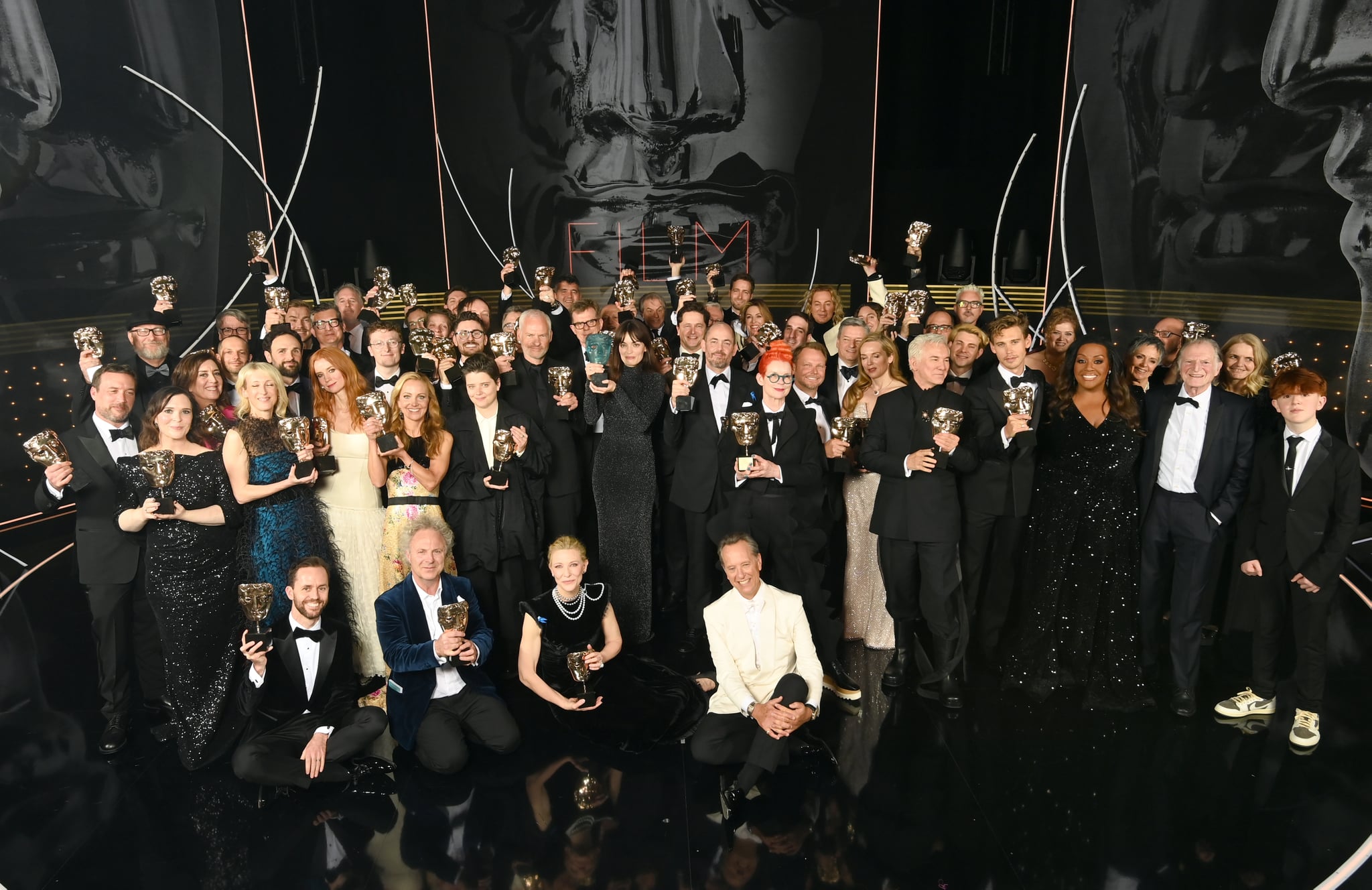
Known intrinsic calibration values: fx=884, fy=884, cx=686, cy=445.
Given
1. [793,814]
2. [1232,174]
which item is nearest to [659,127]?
[1232,174]

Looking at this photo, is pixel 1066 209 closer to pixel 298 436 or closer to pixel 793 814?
pixel 793 814

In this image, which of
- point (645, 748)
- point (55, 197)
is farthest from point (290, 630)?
point (55, 197)

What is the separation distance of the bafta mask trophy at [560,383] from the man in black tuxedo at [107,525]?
2.09 meters

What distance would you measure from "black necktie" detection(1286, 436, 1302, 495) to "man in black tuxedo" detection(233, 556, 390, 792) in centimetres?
439

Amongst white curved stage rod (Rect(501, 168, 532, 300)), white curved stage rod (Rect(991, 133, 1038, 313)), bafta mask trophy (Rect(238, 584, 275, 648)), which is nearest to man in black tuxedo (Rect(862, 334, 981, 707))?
bafta mask trophy (Rect(238, 584, 275, 648))

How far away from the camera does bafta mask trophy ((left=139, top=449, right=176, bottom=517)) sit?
13.2 ft

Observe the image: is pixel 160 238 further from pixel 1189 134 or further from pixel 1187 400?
pixel 1189 134

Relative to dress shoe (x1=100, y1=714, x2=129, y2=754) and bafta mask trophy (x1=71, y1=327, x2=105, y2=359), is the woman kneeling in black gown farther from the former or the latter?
bafta mask trophy (x1=71, y1=327, x2=105, y2=359)

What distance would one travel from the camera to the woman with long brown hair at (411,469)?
4.67 metres

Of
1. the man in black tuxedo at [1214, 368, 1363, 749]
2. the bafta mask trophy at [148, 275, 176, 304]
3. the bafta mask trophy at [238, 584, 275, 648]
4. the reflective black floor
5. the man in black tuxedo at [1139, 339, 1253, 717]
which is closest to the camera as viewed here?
the reflective black floor

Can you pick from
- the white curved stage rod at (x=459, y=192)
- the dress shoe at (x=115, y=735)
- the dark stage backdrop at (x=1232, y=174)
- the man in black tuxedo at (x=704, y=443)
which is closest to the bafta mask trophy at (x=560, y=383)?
the man in black tuxedo at (x=704, y=443)

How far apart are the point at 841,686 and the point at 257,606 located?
2.94 m

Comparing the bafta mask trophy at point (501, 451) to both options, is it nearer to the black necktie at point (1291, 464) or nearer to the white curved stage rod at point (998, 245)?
the black necktie at point (1291, 464)

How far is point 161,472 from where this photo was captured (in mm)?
4051
